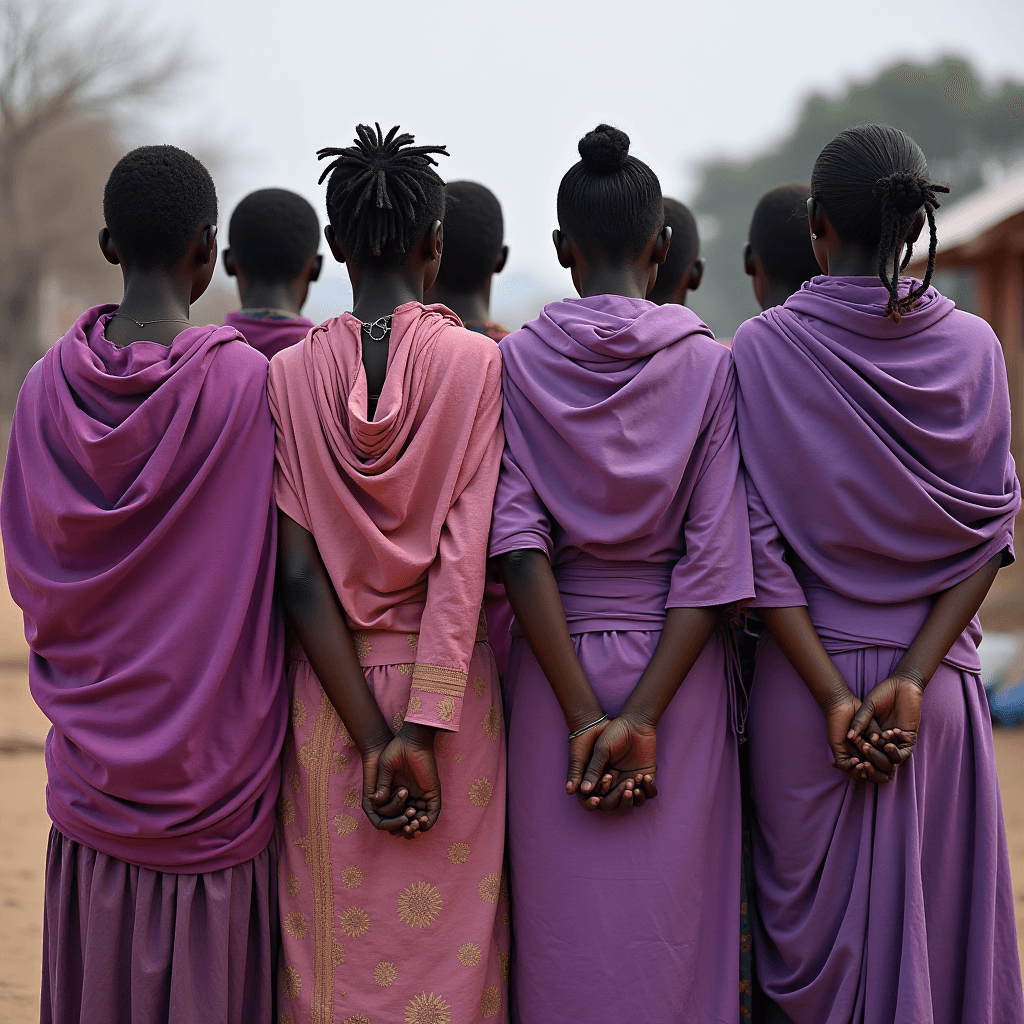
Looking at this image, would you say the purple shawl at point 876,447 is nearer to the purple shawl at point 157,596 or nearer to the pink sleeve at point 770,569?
the pink sleeve at point 770,569

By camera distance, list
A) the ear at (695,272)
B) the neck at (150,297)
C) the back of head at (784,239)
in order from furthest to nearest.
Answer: the ear at (695,272), the back of head at (784,239), the neck at (150,297)

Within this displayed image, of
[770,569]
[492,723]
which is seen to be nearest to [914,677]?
[770,569]

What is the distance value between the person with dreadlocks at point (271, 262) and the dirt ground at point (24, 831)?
8.08ft

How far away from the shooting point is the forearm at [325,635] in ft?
7.58

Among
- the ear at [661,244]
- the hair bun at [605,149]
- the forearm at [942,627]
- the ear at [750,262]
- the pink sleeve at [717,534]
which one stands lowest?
the forearm at [942,627]

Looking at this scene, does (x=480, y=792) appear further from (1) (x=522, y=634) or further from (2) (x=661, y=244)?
(2) (x=661, y=244)

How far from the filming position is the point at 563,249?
2594 mm

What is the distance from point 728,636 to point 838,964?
728mm

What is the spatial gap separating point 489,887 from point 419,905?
0.16m

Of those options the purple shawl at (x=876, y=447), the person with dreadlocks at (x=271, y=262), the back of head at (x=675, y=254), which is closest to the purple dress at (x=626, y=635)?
the purple shawl at (x=876, y=447)

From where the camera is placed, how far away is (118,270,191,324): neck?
2475 millimetres

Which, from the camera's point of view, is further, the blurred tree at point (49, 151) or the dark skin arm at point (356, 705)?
the blurred tree at point (49, 151)

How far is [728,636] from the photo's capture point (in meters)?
2.52

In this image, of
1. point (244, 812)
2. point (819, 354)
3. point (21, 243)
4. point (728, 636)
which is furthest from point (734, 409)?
point (21, 243)
